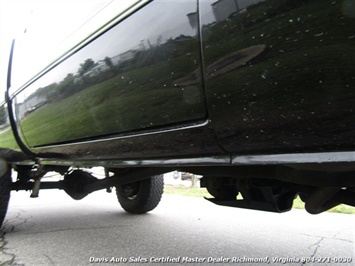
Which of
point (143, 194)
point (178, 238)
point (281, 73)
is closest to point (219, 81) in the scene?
point (281, 73)

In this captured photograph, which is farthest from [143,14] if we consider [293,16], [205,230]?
[205,230]

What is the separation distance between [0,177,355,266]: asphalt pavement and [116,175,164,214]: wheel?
122 mm

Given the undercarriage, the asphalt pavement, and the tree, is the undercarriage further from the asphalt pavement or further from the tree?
the tree

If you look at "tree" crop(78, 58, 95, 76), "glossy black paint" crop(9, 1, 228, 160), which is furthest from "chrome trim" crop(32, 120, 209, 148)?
"tree" crop(78, 58, 95, 76)

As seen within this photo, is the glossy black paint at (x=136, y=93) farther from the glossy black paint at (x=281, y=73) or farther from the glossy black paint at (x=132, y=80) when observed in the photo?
the glossy black paint at (x=281, y=73)

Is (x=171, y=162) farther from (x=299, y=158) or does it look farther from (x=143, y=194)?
(x=143, y=194)

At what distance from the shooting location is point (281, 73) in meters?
0.97

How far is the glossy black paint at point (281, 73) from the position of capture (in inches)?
34.3

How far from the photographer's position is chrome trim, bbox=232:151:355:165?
0.96m

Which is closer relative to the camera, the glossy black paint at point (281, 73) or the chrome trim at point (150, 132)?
the glossy black paint at point (281, 73)

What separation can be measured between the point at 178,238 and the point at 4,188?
67.6 inches

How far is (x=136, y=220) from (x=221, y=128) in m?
3.19

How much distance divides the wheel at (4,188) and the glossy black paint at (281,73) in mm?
2868

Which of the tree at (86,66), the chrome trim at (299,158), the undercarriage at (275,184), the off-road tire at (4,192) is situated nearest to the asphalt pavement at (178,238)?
the off-road tire at (4,192)
